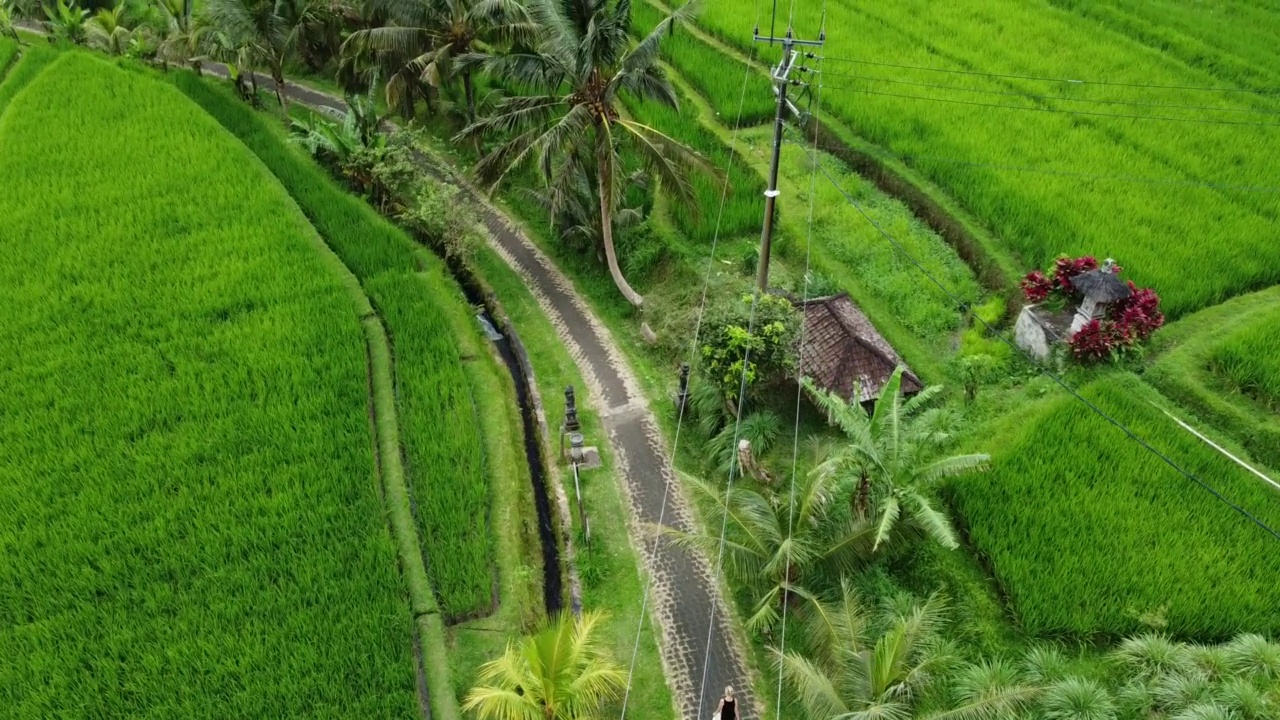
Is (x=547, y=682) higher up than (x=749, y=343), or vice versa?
(x=749, y=343)

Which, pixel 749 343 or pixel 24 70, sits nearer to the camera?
pixel 749 343

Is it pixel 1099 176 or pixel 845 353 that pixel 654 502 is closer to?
pixel 845 353

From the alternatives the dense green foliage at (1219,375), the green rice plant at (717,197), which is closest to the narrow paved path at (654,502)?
the green rice plant at (717,197)

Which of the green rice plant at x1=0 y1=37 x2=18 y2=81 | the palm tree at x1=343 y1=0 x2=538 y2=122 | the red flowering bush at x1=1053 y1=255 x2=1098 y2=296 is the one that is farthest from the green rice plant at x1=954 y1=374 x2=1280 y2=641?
the green rice plant at x1=0 y1=37 x2=18 y2=81

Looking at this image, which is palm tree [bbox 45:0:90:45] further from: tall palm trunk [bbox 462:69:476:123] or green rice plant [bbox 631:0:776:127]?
green rice plant [bbox 631:0:776:127]

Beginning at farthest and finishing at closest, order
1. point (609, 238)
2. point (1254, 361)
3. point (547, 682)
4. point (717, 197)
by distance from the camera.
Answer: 1. point (717, 197)
2. point (609, 238)
3. point (1254, 361)
4. point (547, 682)

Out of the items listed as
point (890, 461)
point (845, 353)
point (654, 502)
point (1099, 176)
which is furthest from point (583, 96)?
point (1099, 176)

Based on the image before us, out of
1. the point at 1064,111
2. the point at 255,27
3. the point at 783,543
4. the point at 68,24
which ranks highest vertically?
the point at 255,27
